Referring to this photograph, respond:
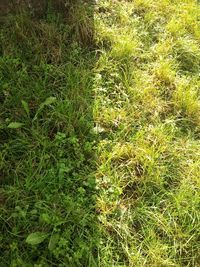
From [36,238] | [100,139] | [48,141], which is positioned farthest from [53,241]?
[100,139]

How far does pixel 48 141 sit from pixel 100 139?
0.42 m

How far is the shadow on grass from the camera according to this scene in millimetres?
2162

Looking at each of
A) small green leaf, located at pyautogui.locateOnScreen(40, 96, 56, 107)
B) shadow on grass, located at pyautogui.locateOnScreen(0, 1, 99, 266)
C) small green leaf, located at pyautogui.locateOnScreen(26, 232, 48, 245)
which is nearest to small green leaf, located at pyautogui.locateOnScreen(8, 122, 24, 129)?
shadow on grass, located at pyautogui.locateOnScreen(0, 1, 99, 266)

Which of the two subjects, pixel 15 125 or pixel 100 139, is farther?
pixel 100 139

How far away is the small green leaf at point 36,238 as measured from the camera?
6.94ft

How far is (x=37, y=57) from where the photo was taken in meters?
3.11

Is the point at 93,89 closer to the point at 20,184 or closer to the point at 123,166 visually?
the point at 123,166

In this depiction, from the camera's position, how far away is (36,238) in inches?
83.9

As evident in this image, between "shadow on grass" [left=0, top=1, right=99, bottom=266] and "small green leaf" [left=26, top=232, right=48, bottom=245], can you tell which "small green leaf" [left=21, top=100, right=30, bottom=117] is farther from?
"small green leaf" [left=26, top=232, right=48, bottom=245]

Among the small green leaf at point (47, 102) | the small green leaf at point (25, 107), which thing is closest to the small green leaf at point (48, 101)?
the small green leaf at point (47, 102)

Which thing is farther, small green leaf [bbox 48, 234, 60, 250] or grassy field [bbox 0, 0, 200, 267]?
grassy field [bbox 0, 0, 200, 267]

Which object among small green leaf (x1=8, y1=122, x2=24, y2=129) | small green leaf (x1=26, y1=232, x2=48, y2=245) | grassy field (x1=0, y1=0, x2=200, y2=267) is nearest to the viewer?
small green leaf (x1=26, y1=232, x2=48, y2=245)

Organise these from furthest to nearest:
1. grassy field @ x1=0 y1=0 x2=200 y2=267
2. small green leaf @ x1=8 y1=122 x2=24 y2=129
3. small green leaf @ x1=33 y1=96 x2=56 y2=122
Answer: small green leaf @ x1=33 y1=96 x2=56 y2=122 → small green leaf @ x1=8 y1=122 x2=24 y2=129 → grassy field @ x1=0 y1=0 x2=200 y2=267

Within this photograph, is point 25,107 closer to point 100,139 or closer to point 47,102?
point 47,102
